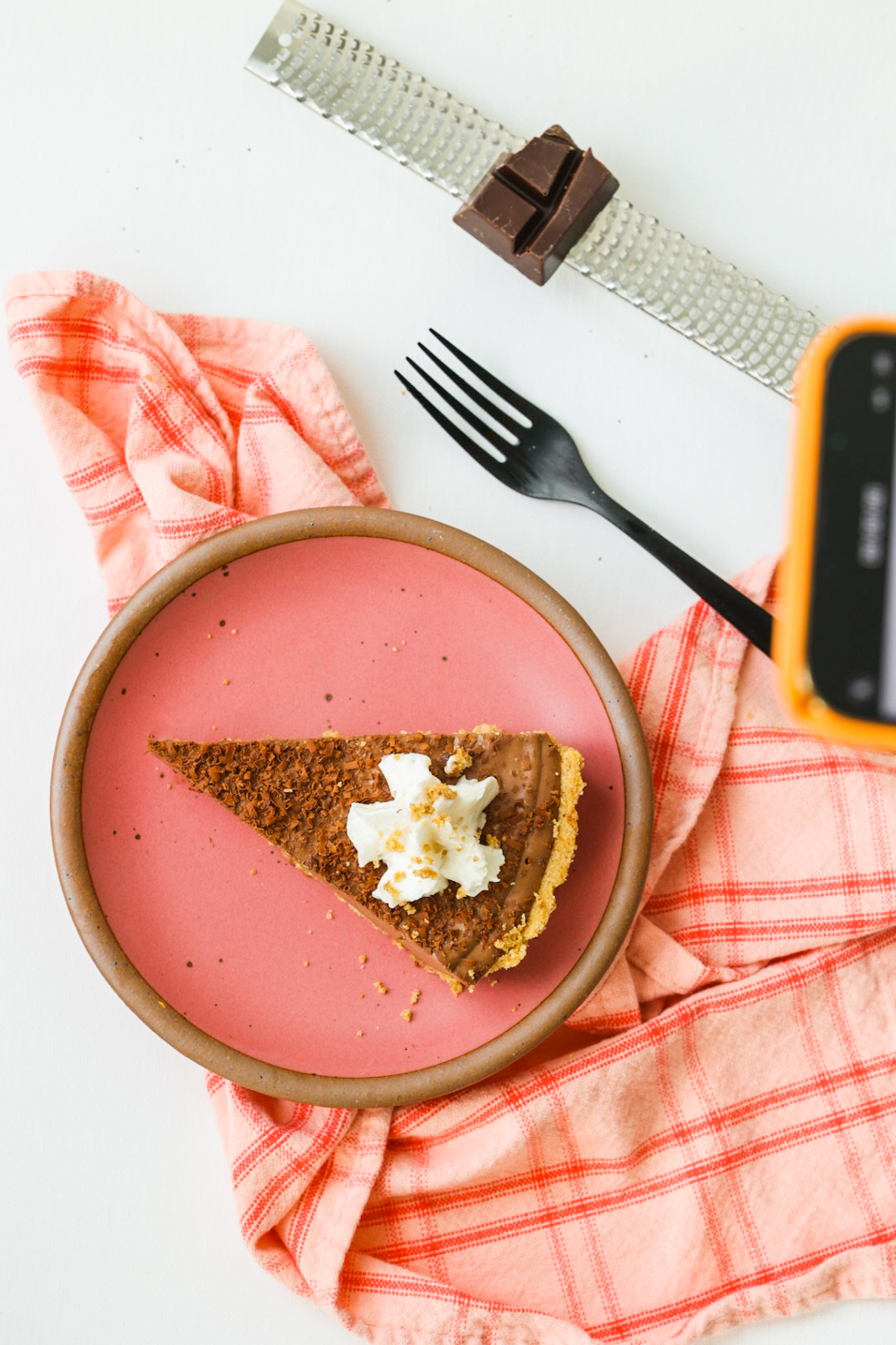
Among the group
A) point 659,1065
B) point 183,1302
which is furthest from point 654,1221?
point 183,1302

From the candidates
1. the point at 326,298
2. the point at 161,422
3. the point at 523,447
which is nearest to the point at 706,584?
the point at 523,447

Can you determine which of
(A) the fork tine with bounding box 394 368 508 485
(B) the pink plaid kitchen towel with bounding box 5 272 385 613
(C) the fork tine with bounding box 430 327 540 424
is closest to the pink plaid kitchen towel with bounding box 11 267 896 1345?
(B) the pink plaid kitchen towel with bounding box 5 272 385 613

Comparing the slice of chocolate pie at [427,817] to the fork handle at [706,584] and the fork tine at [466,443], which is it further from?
the fork tine at [466,443]

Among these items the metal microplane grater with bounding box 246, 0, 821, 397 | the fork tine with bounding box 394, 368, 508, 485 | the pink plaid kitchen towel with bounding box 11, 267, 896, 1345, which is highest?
the metal microplane grater with bounding box 246, 0, 821, 397

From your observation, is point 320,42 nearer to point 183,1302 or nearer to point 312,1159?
point 312,1159

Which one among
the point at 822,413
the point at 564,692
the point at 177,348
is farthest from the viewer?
the point at 177,348

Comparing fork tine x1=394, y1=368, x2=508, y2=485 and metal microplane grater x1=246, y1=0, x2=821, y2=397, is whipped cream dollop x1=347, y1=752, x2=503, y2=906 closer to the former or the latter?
fork tine x1=394, y1=368, x2=508, y2=485

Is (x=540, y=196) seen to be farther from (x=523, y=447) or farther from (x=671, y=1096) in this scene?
(x=671, y=1096)
